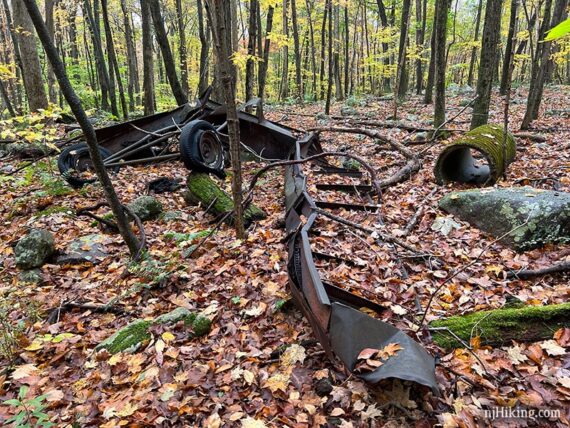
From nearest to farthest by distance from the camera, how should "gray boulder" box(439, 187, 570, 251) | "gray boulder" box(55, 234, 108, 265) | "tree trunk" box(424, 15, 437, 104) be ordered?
"gray boulder" box(439, 187, 570, 251)
"gray boulder" box(55, 234, 108, 265)
"tree trunk" box(424, 15, 437, 104)

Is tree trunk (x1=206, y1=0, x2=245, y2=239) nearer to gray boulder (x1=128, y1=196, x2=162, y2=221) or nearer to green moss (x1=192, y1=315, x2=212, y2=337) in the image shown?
green moss (x1=192, y1=315, x2=212, y2=337)

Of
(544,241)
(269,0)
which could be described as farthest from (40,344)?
(269,0)

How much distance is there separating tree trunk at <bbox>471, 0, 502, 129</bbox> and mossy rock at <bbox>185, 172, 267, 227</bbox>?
6.06 meters

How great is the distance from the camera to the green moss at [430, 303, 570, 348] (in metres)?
2.88

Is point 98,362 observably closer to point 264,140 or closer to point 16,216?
point 16,216

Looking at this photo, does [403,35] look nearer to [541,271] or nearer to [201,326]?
[541,271]

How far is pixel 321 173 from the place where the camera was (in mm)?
8023

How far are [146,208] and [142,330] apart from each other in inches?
123

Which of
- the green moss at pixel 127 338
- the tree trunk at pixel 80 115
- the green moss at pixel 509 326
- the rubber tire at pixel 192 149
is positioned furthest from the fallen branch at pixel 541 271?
the rubber tire at pixel 192 149

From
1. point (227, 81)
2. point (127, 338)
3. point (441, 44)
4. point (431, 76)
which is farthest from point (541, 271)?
point (431, 76)

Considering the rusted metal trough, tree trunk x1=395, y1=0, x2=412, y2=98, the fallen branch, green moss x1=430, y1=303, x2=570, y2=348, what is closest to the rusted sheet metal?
green moss x1=430, y1=303, x2=570, y2=348

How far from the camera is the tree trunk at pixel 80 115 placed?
3.60m

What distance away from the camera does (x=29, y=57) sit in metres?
9.61

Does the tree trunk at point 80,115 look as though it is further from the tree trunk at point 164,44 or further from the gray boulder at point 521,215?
the tree trunk at point 164,44
